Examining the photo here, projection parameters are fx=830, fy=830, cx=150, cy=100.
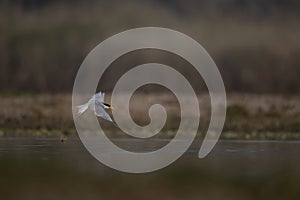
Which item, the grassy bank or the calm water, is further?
the grassy bank

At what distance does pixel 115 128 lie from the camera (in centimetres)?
3400

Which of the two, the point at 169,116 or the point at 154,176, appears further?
the point at 169,116

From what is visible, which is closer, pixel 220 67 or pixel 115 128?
pixel 115 128

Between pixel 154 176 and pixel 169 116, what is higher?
pixel 169 116

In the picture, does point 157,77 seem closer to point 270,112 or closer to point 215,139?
point 270,112

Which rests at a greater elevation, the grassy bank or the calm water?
the grassy bank

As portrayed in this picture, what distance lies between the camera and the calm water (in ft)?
60.2

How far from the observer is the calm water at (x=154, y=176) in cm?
1836

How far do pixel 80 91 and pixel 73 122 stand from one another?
35.9ft

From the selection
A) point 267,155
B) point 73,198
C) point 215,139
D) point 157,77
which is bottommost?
point 73,198

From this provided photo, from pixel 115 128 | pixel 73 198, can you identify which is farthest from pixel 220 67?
pixel 73 198

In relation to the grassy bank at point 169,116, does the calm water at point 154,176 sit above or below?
below

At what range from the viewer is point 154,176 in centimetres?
2112

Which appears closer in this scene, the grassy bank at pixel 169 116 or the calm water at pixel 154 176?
the calm water at pixel 154 176
